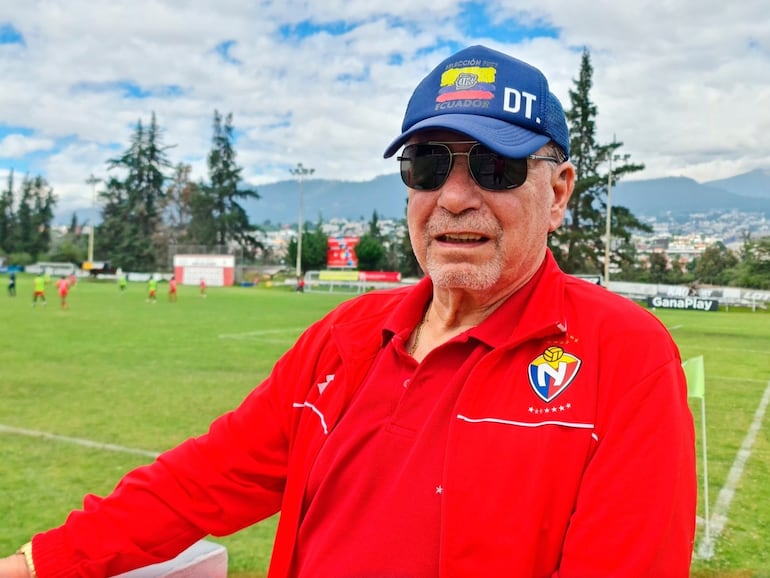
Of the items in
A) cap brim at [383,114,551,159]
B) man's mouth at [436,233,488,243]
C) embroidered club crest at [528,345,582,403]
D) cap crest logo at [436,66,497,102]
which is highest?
cap crest logo at [436,66,497,102]

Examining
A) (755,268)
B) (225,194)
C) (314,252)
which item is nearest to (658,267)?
(755,268)

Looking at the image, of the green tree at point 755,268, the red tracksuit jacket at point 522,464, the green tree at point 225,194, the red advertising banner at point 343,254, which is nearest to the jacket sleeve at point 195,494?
the red tracksuit jacket at point 522,464

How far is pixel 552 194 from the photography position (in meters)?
1.95

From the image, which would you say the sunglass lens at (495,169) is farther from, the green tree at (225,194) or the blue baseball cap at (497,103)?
the green tree at (225,194)

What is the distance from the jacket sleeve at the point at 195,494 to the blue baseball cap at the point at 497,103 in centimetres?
78

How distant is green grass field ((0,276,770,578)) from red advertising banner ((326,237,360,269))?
137ft

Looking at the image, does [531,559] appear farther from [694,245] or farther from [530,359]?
[694,245]

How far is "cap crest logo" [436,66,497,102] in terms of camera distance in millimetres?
1792

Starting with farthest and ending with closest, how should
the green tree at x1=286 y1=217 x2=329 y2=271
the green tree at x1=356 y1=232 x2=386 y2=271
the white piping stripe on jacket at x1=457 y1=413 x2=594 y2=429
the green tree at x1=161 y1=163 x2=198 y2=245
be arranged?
the green tree at x1=161 y1=163 x2=198 y2=245, the green tree at x1=286 y1=217 x2=329 y2=271, the green tree at x1=356 y1=232 x2=386 y2=271, the white piping stripe on jacket at x1=457 y1=413 x2=594 y2=429

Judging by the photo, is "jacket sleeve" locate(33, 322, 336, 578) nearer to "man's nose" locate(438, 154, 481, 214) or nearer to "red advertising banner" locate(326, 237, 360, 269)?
"man's nose" locate(438, 154, 481, 214)

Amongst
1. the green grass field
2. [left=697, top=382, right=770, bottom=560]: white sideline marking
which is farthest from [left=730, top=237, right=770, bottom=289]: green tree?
[left=697, top=382, right=770, bottom=560]: white sideline marking

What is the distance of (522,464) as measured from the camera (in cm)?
149

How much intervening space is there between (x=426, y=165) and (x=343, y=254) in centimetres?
6232

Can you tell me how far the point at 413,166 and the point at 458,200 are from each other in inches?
6.8
